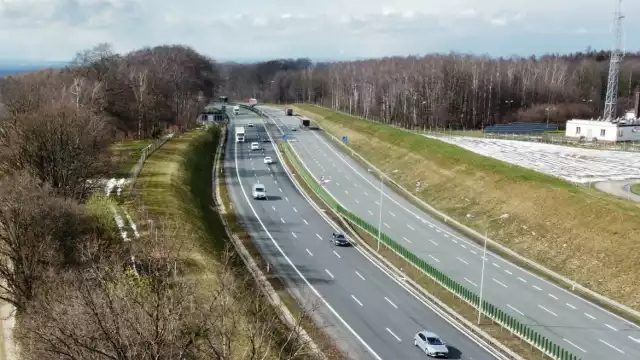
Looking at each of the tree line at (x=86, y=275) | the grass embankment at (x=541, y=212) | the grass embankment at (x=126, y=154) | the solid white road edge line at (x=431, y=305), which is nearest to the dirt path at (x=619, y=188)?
the grass embankment at (x=541, y=212)

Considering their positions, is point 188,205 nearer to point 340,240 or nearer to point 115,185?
point 115,185

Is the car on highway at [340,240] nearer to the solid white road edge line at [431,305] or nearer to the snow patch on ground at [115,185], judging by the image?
the solid white road edge line at [431,305]

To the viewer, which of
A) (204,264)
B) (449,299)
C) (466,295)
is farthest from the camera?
(204,264)

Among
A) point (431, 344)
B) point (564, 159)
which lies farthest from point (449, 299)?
point (564, 159)

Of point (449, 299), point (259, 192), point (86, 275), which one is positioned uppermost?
point (86, 275)

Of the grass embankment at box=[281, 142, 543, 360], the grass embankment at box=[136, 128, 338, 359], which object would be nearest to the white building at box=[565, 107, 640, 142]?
the grass embankment at box=[281, 142, 543, 360]

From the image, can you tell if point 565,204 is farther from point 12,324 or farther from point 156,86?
point 156,86
